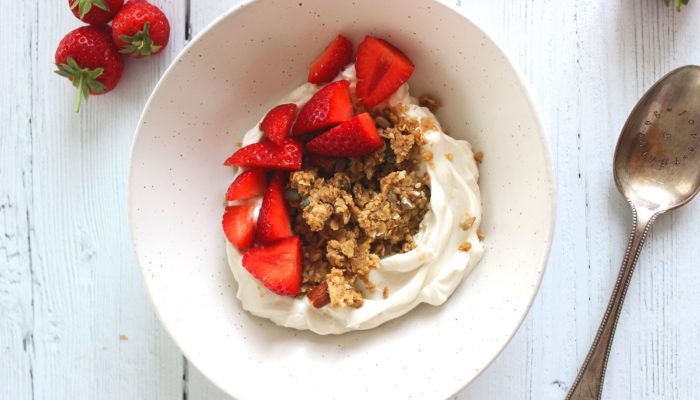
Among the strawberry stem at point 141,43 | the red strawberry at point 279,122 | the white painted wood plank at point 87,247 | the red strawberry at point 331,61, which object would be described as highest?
the red strawberry at point 331,61

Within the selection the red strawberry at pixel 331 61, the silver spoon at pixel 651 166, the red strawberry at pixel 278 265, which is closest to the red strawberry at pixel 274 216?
the red strawberry at pixel 278 265

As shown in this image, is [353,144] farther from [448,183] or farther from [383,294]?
[383,294]

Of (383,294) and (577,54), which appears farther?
(577,54)

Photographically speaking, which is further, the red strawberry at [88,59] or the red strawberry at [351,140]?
the red strawberry at [88,59]

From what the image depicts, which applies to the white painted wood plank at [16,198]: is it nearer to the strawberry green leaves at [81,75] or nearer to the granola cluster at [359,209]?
the strawberry green leaves at [81,75]

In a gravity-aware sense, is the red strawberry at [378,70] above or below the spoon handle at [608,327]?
above

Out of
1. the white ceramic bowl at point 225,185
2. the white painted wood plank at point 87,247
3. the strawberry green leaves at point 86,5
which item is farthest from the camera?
the white painted wood plank at point 87,247

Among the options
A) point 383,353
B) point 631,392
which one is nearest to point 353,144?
point 383,353

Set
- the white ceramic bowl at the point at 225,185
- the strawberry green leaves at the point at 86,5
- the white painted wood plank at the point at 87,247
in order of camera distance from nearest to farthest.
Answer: the white ceramic bowl at the point at 225,185 → the strawberry green leaves at the point at 86,5 → the white painted wood plank at the point at 87,247
